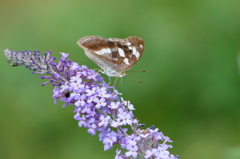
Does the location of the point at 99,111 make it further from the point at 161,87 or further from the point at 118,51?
the point at 161,87

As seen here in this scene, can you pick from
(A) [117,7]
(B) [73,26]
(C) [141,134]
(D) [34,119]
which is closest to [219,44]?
(A) [117,7]

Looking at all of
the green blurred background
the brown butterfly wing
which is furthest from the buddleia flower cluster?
the green blurred background

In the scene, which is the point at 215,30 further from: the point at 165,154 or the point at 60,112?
the point at 165,154

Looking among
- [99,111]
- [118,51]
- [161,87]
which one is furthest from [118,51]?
[161,87]

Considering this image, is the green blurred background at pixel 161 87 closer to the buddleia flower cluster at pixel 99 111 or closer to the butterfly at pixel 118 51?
the butterfly at pixel 118 51

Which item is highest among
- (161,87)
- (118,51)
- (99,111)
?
(161,87)

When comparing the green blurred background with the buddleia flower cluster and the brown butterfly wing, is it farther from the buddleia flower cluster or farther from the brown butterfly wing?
the buddleia flower cluster
